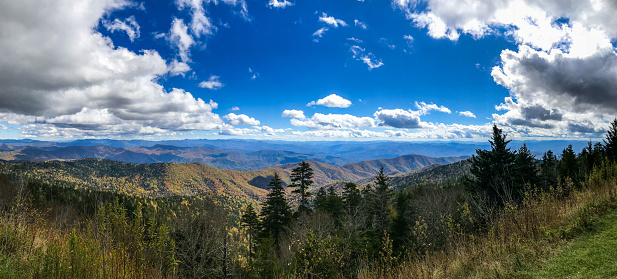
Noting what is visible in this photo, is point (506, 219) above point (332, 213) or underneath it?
above

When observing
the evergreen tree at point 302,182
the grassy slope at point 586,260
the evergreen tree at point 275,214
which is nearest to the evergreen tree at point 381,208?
the evergreen tree at point 302,182

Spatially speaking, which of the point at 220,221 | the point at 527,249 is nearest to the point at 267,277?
the point at 220,221

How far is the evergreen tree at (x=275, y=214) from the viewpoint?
32000 mm

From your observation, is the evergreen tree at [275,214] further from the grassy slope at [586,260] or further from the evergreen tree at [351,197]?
→ the grassy slope at [586,260]

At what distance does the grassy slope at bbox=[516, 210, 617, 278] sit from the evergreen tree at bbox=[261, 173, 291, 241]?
2961 cm

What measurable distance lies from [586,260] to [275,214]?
1209 inches

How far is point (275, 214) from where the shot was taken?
106 feet

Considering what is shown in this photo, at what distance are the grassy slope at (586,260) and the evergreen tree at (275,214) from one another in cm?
2961

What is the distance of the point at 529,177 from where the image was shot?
2658cm

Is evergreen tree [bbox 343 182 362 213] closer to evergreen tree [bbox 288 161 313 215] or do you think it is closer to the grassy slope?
evergreen tree [bbox 288 161 313 215]

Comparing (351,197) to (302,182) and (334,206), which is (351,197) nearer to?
(334,206)

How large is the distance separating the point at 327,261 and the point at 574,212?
574cm

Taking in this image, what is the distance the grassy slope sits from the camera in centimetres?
348

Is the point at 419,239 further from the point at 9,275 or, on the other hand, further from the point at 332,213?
the point at 332,213
